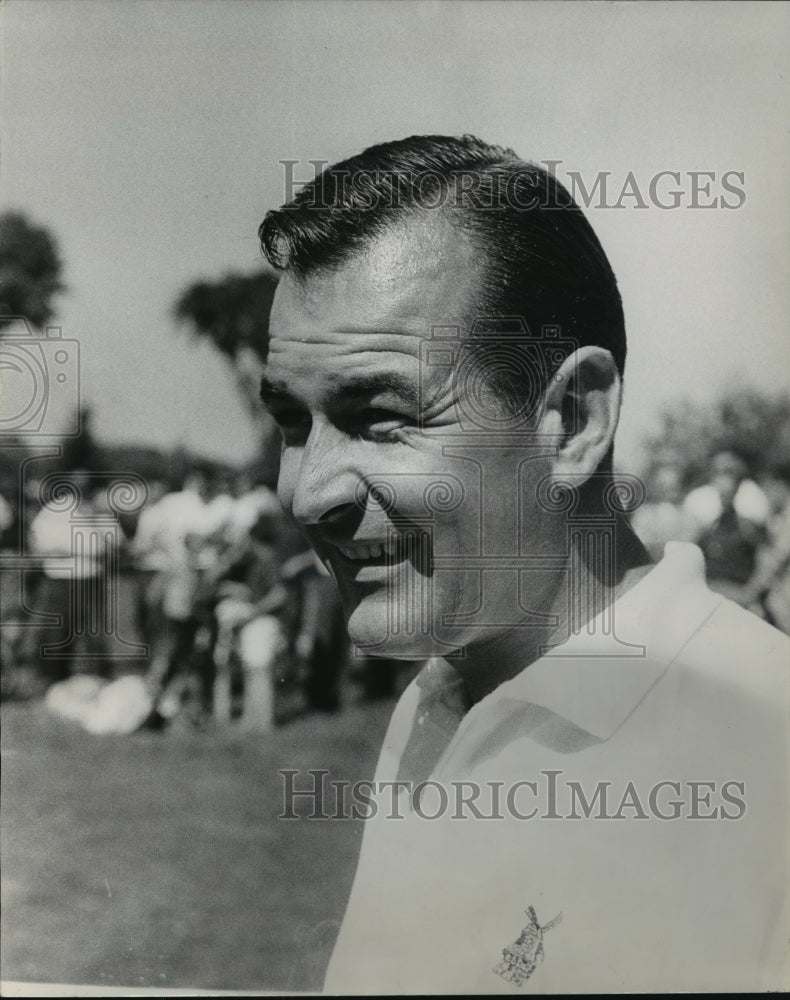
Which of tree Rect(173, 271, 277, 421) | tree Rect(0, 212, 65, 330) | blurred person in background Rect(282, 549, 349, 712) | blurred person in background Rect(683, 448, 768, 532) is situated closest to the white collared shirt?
blurred person in background Rect(683, 448, 768, 532)

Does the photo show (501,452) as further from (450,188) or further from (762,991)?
(762,991)

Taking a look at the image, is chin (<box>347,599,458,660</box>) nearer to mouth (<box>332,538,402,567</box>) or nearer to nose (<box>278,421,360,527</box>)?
mouth (<box>332,538,402,567</box>)

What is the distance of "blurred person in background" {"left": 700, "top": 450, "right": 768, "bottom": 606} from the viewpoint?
3.58 m

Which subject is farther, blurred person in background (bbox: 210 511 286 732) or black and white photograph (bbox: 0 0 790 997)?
blurred person in background (bbox: 210 511 286 732)

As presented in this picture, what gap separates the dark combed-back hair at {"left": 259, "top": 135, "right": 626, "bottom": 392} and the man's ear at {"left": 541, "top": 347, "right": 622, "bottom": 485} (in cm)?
5

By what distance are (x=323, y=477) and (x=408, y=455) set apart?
0.28m

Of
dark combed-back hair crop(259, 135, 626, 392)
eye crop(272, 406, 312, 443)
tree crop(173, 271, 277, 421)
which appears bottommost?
eye crop(272, 406, 312, 443)

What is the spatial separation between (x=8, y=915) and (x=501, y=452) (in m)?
2.31

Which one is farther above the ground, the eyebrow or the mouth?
the eyebrow

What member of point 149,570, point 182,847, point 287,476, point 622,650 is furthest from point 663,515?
point 182,847

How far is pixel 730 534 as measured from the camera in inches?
141

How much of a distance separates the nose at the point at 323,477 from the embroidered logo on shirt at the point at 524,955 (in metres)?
1.49

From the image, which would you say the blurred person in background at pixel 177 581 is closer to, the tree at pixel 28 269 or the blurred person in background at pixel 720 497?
the tree at pixel 28 269

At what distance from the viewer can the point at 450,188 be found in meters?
3.53
